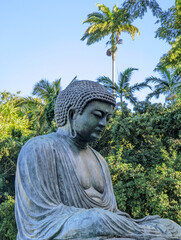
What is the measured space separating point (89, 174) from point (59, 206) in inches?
24.6

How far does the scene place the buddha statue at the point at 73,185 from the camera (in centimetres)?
284

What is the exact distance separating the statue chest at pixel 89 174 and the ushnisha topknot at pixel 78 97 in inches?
18.4

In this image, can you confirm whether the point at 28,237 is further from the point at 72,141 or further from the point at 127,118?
the point at 127,118

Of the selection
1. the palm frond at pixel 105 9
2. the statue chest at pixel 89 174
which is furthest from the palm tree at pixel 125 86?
the statue chest at pixel 89 174

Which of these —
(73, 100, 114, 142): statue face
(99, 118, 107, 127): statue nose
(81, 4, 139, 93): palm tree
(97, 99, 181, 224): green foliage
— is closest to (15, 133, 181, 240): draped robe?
(73, 100, 114, 142): statue face

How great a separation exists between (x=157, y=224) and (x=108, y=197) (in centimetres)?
62

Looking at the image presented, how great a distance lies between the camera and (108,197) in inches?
147

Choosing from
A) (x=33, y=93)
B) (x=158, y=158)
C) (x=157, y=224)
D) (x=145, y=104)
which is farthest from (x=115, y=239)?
(x=33, y=93)

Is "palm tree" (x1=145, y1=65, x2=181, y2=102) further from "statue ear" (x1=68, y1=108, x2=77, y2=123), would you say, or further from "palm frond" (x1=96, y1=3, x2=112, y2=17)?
"statue ear" (x1=68, y1=108, x2=77, y2=123)

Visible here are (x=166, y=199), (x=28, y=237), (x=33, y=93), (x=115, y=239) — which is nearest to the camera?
(x=115, y=239)

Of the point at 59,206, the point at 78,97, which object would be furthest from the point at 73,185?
the point at 78,97

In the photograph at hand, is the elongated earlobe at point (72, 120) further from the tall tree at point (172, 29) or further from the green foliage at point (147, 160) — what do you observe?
the tall tree at point (172, 29)

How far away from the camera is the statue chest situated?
3.52m

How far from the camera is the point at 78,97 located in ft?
11.8
